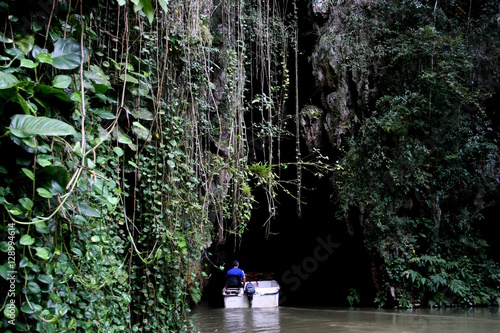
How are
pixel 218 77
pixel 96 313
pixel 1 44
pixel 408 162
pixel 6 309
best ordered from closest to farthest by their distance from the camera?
1. pixel 6 309
2. pixel 1 44
3. pixel 96 313
4. pixel 218 77
5. pixel 408 162

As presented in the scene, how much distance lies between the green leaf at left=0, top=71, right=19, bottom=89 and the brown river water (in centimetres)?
491

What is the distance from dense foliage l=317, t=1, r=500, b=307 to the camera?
909cm

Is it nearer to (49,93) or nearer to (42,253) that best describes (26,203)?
(42,253)

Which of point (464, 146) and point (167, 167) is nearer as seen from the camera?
point (167, 167)

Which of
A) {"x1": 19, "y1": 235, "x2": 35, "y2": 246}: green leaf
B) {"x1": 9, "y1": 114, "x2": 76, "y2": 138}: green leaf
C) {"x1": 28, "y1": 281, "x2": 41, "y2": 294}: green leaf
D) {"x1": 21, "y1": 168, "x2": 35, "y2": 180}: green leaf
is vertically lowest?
{"x1": 28, "y1": 281, "x2": 41, "y2": 294}: green leaf

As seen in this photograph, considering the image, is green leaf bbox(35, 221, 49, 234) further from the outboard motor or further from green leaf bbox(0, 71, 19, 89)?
the outboard motor

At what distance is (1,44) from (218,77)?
620 cm

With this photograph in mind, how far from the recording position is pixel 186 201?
13.7 ft

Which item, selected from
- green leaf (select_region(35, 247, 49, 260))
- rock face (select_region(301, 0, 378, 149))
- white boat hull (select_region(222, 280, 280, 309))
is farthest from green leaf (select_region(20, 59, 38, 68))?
rock face (select_region(301, 0, 378, 149))

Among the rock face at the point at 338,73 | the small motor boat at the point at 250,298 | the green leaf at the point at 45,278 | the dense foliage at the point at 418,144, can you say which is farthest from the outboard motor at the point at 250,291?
the green leaf at the point at 45,278

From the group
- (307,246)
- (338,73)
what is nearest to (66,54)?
(338,73)

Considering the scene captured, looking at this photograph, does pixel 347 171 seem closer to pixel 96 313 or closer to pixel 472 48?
pixel 472 48

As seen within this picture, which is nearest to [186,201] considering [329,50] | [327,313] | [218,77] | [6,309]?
[6,309]

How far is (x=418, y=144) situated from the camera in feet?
30.2
